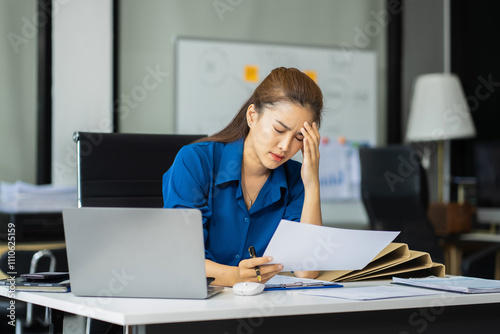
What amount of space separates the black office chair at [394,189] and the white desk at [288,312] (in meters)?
1.45

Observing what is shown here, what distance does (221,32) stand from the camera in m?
3.77

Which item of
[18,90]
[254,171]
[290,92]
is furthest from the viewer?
[18,90]

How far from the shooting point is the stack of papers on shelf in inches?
53.9

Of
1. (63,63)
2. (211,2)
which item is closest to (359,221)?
(211,2)

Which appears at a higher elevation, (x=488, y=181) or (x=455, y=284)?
(x=488, y=181)

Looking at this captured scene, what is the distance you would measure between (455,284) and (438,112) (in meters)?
2.59

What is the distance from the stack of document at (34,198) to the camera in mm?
2957

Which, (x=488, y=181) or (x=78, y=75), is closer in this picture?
(x=78, y=75)

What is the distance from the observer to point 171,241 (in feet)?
3.86

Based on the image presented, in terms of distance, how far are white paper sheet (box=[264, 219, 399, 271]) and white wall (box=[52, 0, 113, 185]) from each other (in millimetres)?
2215

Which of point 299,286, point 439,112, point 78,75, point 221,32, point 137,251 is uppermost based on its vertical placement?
point 221,32

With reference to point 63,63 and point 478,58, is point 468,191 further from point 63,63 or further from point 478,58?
point 63,63

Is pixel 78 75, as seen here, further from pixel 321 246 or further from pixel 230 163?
pixel 321 246

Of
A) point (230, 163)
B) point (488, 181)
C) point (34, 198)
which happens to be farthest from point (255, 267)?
point (488, 181)
